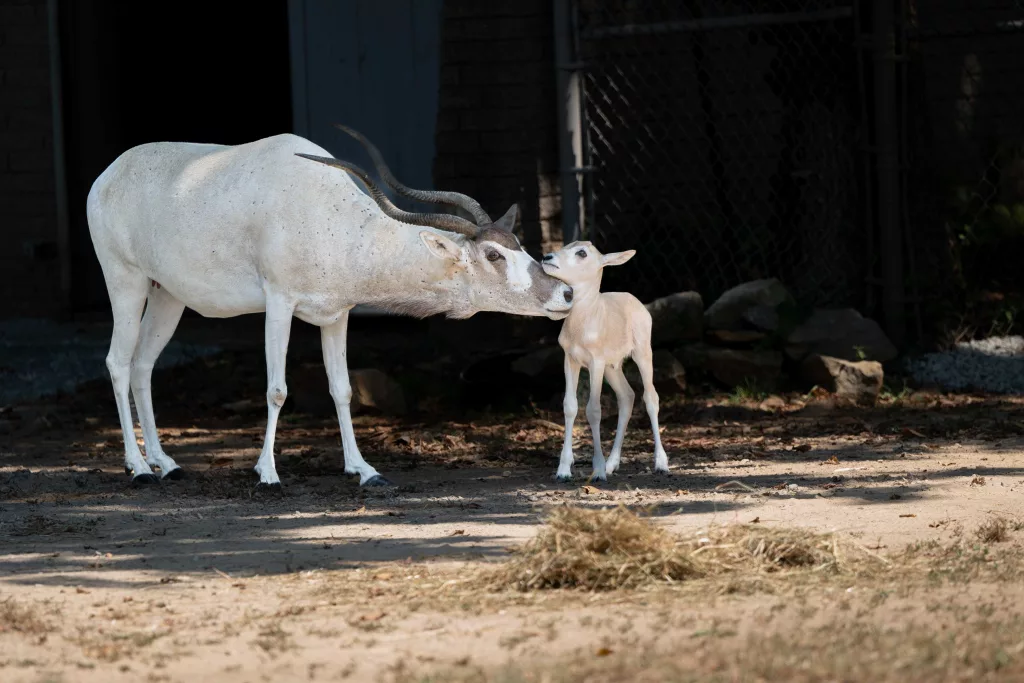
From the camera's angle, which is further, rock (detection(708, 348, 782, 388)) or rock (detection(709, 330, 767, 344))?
rock (detection(709, 330, 767, 344))

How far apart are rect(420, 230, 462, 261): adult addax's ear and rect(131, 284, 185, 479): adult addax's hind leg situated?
5.71 ft

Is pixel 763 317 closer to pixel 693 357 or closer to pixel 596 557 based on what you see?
pixel 693 357

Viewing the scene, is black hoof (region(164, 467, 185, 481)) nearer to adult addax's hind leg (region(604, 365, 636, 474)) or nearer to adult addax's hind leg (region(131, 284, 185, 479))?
adult addax's hind leg (region(131, 284, 185, 479))

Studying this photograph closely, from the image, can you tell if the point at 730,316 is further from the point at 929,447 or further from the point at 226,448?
the point at 226,448

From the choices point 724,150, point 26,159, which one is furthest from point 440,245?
point 26,159

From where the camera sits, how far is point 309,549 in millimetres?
5867

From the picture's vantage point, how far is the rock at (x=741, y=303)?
9961 mm

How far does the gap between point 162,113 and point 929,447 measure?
11527 mm

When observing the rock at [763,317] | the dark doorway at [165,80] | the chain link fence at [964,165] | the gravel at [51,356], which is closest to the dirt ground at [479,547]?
the rock at [763,317]

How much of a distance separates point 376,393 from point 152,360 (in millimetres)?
1897

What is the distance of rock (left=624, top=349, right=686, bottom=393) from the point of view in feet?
31.0

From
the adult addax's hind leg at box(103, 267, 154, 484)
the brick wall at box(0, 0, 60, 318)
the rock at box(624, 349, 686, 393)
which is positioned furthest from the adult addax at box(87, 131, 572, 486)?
the brick wall at box(0, 0, 60, 318)

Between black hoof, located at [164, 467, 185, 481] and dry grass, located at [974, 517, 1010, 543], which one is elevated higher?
dry grass, located at [974, 517, 1010, 543]

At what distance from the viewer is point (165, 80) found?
17.1 metres
